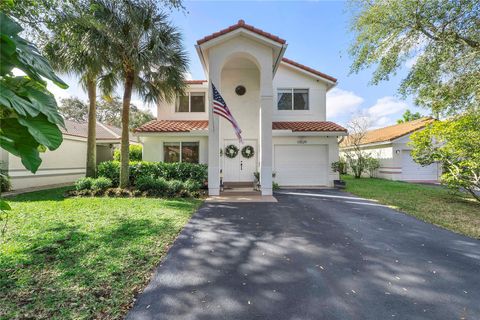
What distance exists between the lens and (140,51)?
937 centimetres

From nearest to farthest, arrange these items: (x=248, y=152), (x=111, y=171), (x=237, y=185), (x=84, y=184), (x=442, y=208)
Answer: (x=442, y=208) → (x=84, y=184) → (x=111, y=171) → (x=237, y=185) → (x=248, y=152)

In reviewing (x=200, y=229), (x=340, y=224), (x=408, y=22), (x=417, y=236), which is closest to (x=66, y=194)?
(x=200, y=229)

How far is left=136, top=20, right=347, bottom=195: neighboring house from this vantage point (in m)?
12.1

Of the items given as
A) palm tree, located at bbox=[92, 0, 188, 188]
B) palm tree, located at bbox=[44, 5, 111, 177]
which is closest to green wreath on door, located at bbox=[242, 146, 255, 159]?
palm tree, located at bbox=[92, 0, 188, 188]

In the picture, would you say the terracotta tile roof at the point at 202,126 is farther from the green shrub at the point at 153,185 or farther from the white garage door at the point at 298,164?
the green shrub at the point at 153,185

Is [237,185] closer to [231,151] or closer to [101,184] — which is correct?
[231,151]

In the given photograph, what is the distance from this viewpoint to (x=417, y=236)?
220 inches

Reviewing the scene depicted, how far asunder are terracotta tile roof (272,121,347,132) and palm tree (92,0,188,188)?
20.4 ft

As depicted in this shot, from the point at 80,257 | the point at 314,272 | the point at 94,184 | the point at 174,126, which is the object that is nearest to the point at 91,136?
the point at 94,184

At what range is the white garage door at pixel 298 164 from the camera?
545 inches

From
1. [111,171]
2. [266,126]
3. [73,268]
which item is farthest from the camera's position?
[111,171]

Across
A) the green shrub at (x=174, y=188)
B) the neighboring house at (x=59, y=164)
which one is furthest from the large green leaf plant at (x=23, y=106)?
the neighboring house at (x=59, y=164)

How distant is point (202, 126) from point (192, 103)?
244 cm

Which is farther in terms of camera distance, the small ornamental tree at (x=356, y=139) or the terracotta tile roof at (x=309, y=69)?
the small ornamental tree at (x=356, y=139)
